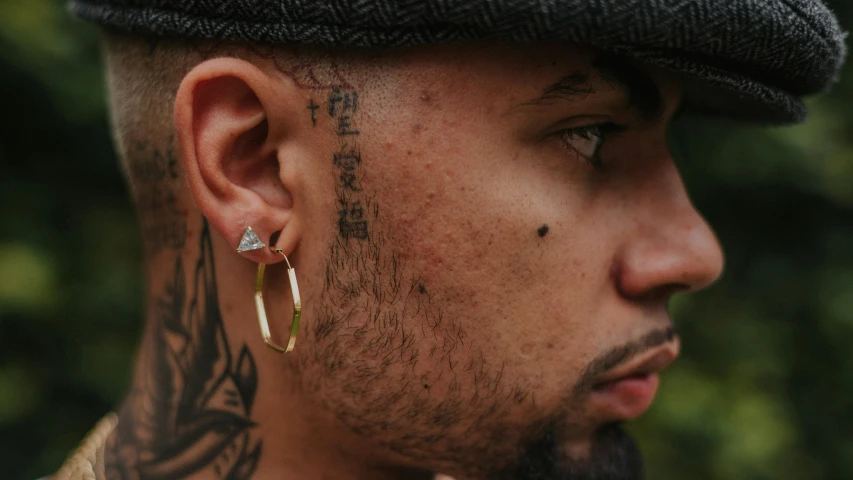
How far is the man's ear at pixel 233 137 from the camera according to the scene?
151cm

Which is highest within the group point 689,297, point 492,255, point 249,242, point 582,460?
point 249,242

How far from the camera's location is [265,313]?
5.24ft

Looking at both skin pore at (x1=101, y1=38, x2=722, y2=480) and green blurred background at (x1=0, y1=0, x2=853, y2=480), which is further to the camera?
green blurred background at (x1=0, y1=0, x2=853, y2=480)

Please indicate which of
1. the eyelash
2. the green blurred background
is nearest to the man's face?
the eyelash

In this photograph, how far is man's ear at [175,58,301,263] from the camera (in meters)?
1.51

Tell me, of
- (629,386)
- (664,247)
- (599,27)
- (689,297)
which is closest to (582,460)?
(629,386)

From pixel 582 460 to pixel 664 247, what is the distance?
1.46ft

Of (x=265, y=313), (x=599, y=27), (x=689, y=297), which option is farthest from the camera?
(x=689, y=297)

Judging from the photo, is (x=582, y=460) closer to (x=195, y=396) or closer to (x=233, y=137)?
(x=195, y=396)

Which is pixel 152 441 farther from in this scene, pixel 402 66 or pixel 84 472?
pixel 402 66

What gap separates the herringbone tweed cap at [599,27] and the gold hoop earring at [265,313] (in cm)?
40

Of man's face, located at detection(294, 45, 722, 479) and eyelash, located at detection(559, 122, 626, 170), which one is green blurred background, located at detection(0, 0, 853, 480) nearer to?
man's face, located at detection(294, 45, 722, 479)

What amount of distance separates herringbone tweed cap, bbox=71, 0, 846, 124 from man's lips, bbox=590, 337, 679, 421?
52cm

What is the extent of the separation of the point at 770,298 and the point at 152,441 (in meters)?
2.59
